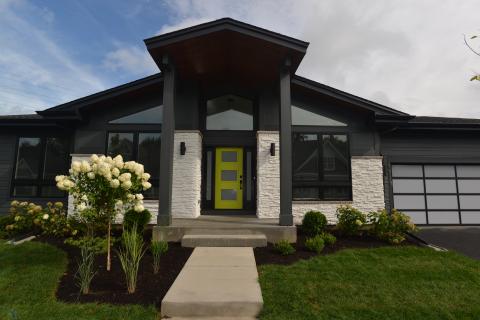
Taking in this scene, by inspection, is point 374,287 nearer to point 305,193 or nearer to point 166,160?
point 305,193

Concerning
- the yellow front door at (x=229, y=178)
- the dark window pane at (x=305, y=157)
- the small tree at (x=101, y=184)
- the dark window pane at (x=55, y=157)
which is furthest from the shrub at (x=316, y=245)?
the dark window pane at (x=55, y=157)

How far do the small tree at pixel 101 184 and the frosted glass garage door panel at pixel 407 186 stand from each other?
815 cm

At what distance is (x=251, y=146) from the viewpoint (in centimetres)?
919

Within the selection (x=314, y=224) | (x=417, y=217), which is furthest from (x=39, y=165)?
(x=417, y=217)

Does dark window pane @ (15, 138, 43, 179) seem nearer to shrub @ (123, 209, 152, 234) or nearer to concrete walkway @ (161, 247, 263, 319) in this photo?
shrub @ (123, 209, 152, 234)

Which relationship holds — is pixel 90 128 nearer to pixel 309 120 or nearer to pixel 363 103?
pixel 309 120

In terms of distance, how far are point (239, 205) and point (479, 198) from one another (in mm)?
8056

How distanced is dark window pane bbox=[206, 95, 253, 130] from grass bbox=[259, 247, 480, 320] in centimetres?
537

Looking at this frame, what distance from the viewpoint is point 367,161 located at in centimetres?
864

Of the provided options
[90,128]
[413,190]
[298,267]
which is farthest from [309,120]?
[90,128]

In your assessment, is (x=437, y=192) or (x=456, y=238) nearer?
(x=456, y=238)

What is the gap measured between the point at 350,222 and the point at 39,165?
9747 mm

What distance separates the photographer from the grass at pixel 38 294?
313cm

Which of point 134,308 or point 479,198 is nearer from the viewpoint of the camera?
point 134,308
